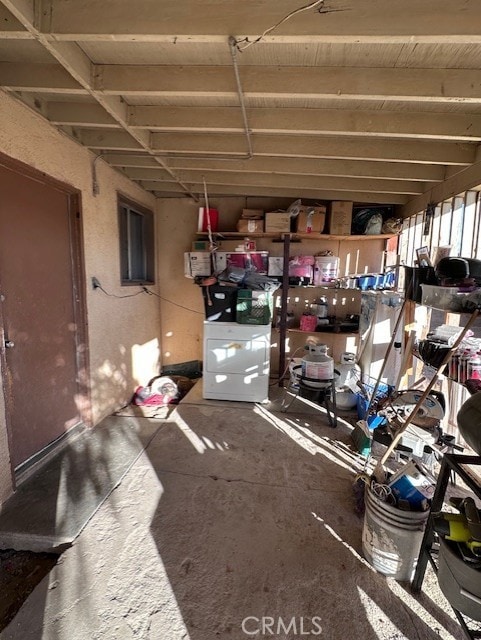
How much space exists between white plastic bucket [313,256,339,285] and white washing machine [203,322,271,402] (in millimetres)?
1175

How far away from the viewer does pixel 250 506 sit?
6.58 feet

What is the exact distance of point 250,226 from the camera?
4.00 m

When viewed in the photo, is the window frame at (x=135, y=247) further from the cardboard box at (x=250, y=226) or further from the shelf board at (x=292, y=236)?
the cardboard box at (x=250, y=226)

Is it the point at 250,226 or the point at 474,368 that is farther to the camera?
the point at 250,226

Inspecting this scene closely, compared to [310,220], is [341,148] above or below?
above

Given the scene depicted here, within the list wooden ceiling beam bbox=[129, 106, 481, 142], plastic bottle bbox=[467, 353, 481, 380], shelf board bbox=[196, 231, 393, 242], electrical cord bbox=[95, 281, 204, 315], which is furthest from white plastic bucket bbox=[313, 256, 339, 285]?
plastic bottle bbox=[467, 353, 481, 380]

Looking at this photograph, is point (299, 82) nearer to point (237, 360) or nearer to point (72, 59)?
point (72, 59)

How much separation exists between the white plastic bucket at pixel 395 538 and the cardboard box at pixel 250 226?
325cm

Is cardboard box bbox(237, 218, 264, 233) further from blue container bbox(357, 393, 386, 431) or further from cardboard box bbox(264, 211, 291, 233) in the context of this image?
blue container bbox(357, 393, 386, 431)

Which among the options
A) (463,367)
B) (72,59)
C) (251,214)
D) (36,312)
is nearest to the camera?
(72,59)

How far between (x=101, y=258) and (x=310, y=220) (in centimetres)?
251

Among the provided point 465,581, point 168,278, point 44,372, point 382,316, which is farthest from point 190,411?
point 465,581

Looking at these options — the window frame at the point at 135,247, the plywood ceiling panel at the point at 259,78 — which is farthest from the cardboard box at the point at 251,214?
the window frame at the point at 135,247

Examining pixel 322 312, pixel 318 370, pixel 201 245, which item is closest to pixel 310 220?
pixel 322 312
